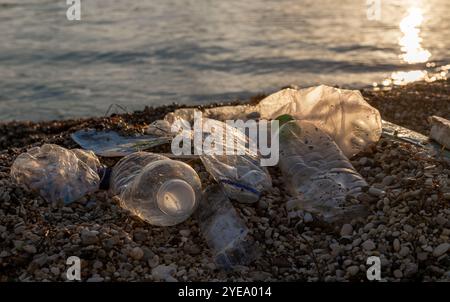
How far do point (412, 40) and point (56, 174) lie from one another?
8.34 m

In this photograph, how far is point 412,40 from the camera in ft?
34.7

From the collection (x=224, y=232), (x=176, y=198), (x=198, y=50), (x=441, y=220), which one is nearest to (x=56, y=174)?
(x=176, y=198)

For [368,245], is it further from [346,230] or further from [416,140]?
[416,140]

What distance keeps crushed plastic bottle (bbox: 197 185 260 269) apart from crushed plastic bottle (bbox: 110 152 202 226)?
8cm

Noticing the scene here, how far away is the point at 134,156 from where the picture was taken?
391 centimetres

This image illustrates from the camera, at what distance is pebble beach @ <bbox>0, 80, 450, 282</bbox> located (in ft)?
9.64

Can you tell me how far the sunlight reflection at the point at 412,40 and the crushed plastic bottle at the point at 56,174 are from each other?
6.78 m

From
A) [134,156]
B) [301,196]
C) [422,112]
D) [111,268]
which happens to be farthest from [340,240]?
[422,112]

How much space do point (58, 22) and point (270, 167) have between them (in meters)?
9.34

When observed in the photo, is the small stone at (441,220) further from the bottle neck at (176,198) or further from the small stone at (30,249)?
the small stone at (30,249)

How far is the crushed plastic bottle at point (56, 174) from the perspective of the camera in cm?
360
